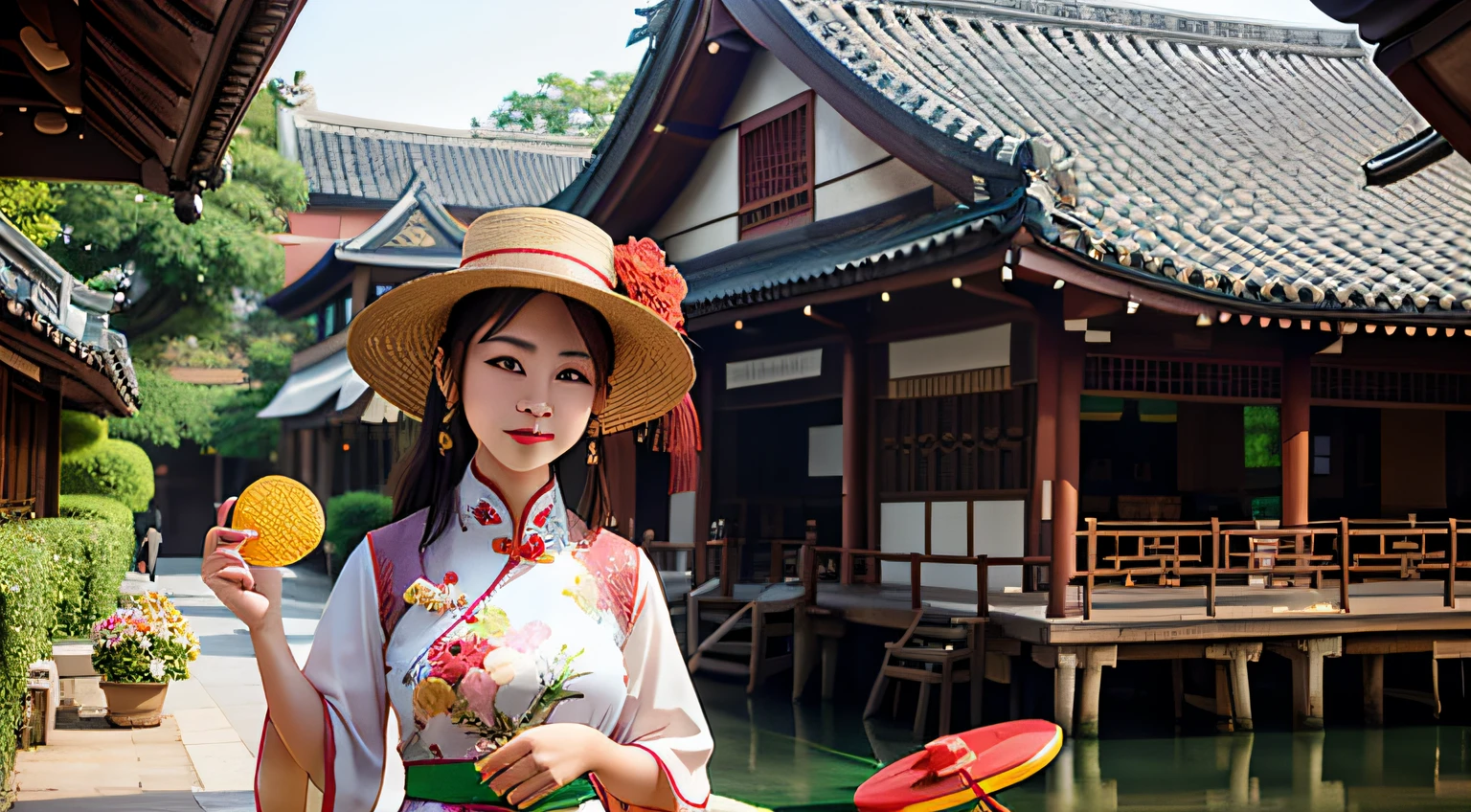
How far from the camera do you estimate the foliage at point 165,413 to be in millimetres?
28156

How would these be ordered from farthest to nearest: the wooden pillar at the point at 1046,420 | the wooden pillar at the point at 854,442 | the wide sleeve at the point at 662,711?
1. the wooden pillar at the point at 854,442
2. the wooden pillar at the point at 1046,420
3. the wide sleeve at the point at 662,711

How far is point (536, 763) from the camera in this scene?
2375 mm

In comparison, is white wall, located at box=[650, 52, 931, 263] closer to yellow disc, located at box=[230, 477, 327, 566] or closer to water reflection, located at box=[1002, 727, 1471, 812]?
water reflection, located at box=[1002, 727, 1471, 812]

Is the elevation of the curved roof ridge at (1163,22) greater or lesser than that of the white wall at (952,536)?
greater

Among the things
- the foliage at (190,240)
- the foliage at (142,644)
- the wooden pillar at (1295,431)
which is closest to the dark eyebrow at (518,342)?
the foliage at (142,644)

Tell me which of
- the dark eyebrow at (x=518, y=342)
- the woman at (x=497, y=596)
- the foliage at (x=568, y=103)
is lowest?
the woman at (x=497, y=596)

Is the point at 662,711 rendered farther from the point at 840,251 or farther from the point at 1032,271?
the point at 840,251

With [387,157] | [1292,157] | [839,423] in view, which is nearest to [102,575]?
[839,423]

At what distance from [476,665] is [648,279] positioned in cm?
85

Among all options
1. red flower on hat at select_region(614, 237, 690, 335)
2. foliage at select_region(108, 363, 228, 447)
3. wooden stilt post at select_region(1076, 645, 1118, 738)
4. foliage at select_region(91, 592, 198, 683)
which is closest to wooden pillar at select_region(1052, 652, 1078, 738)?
wooden stilt post at select_region(1076, 645, 1118, 738)

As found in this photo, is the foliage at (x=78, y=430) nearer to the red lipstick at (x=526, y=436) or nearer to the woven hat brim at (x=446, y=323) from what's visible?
the woven hat brim at (x=446, y=323)

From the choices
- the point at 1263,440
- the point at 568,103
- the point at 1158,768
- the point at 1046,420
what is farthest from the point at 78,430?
the point at 568,103

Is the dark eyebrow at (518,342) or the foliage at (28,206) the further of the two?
the foliage at (28,206)

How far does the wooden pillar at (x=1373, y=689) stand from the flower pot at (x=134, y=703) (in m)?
9.76
